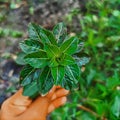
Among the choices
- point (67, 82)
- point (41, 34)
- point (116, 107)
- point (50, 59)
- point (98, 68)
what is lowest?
point (116, 107)

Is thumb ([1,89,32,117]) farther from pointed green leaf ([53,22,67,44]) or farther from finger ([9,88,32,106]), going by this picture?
pointed green leaf ([53,22,67,44])

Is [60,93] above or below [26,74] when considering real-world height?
below

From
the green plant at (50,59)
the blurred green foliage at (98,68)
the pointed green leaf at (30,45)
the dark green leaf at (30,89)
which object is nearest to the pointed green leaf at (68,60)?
the green plant at (50,59)

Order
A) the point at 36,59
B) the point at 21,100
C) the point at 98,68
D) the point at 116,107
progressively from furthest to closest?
the point at 98,68 < the point at 116,107 < the point at 21,100 < the point at 36,59

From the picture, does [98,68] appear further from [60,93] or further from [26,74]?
[26,74]

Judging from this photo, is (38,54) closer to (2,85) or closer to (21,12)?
(2,85)

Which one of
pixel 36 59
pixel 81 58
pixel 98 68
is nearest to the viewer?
pixel 36 59

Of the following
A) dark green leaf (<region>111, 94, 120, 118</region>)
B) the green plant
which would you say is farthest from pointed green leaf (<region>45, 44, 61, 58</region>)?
dark green leaf (<region>111, 94, 120, 118</region>)

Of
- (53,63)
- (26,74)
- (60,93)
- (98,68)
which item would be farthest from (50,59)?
(98,68)
